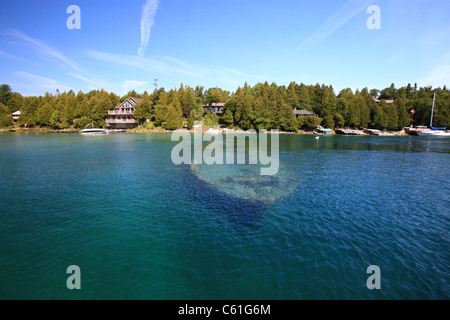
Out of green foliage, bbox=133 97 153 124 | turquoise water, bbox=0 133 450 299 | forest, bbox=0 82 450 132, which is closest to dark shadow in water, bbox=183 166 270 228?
turquoise water, bbox=0 133 450 299

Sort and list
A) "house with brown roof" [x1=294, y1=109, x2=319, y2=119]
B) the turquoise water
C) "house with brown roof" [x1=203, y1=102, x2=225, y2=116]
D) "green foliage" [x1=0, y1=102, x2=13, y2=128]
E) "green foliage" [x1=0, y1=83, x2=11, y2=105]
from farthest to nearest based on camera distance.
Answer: "green foliage" [x1=0, y1=83, x2=11, y2=105] < "house with brown roof" [x1=203, y1=102, x2=225, y2=116] < "green foliage" [x1=0, y1=102, x2=13, y2=128] < "house with brown roof" [x1=294, y1=109, x2=319, y2=119] < the turquoise water

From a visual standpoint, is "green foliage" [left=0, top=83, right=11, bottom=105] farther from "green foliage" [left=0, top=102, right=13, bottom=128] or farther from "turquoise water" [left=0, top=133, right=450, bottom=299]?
"turquoise water" [left=0, top=133, right=450, bottom=299]

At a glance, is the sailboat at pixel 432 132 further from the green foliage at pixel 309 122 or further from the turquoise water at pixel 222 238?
the turquoise water at pixel 222 238

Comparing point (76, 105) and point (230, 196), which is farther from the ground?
point (76, 105)

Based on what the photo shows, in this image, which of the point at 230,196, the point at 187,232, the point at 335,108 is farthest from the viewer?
the point at 335,108

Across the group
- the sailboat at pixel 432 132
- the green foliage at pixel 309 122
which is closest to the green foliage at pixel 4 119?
the green foliage at pixel 309 122

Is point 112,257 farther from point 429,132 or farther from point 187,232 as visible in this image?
point 429,132
